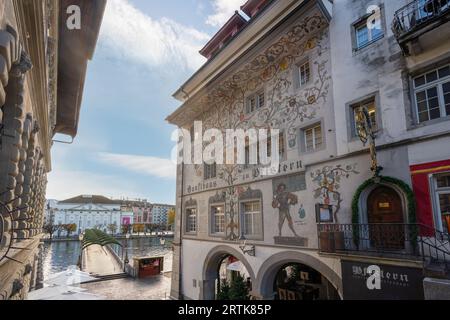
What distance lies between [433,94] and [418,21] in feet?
6.77

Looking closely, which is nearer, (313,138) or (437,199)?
(437,199)

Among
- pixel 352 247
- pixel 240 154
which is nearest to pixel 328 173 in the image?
pixel 352 247

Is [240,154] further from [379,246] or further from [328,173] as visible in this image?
[379,246]

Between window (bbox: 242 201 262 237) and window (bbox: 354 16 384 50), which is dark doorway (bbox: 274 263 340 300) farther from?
window (bbox: 354 16 384 50)

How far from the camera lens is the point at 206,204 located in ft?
52.7

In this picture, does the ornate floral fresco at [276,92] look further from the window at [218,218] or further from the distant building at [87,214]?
the distant building at [87,214]

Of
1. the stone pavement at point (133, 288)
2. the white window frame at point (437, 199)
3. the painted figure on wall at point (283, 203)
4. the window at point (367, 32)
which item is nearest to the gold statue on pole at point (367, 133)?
the white window frame at point (437, 199)

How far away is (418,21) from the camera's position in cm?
737

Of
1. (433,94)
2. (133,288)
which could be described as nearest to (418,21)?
(433,94)

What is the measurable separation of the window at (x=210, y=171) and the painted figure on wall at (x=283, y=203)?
5232 mm

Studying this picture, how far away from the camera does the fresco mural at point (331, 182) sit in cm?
915

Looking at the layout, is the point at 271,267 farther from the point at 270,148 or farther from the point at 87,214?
the point at 87,214

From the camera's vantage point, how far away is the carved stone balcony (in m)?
6.72

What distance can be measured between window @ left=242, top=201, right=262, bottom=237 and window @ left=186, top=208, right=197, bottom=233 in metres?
4.98
